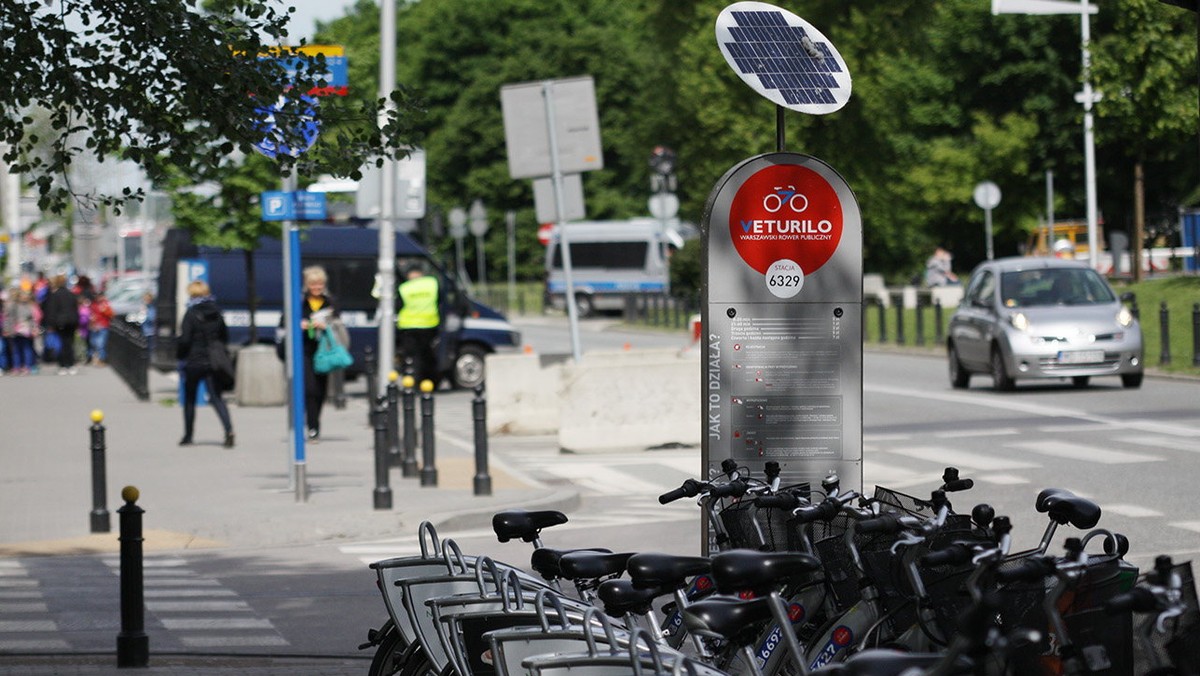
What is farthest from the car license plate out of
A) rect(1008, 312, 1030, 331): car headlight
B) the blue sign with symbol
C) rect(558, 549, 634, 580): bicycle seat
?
rect(558, 549, 634, 580): bicycle seat

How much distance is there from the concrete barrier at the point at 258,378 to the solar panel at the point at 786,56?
20.6m

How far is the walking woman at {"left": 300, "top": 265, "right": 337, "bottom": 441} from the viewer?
20.6m

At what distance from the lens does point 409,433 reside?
16578mm

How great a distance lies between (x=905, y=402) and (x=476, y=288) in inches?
2185

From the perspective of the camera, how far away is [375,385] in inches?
893

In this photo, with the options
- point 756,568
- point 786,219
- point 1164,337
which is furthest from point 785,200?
point 1164,337

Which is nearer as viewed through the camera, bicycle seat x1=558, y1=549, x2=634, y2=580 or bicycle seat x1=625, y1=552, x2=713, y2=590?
bicycle seat x1=625, y1=552, x2=713, y2=590

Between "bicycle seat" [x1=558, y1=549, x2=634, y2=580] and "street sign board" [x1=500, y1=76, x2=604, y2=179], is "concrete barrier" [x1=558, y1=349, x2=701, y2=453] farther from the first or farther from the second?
"bicycle seat" [x1=558, y1=549, x2=634, y2=580]

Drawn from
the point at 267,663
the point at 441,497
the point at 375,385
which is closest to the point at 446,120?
the point at 375,385

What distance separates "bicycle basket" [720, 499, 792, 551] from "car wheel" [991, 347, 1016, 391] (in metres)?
17.3

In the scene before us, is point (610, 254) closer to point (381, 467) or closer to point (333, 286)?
point (333, 286)

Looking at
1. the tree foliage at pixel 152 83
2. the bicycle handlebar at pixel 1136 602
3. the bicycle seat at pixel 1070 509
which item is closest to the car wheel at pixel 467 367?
the tree foliage at pixel 152 83

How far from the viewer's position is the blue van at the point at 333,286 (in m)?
30.9

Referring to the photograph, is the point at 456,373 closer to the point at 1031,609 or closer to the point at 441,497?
the point at 441,497
